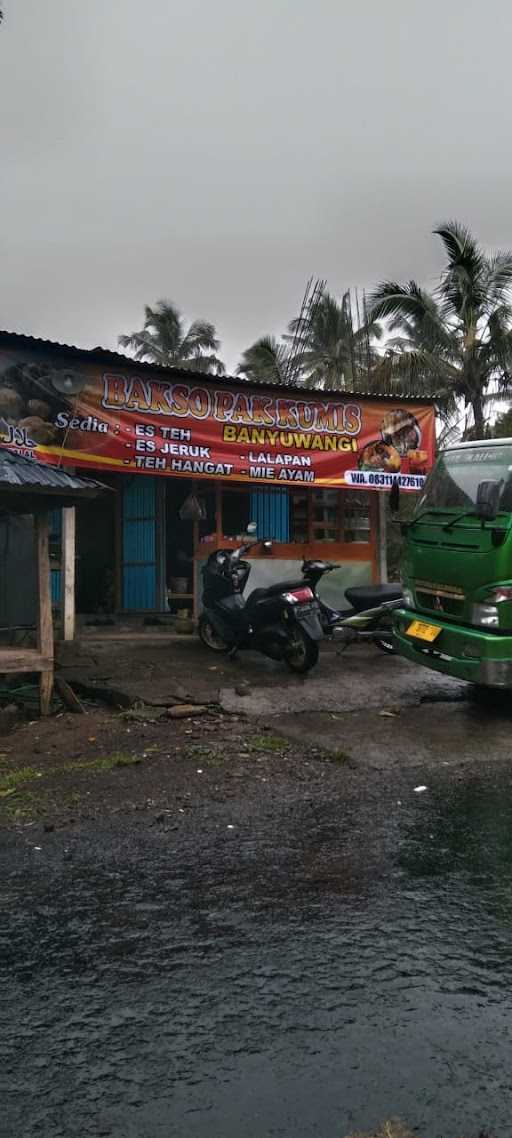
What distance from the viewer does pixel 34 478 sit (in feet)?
22.4

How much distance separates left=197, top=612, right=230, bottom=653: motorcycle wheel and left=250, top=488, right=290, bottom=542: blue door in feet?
9.37

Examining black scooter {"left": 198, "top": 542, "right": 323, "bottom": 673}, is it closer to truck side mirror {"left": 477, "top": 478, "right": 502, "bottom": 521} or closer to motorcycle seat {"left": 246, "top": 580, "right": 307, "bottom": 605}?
motorcycle seat {"left": 246, "top": 580, "right": 307, "bottom": 605}

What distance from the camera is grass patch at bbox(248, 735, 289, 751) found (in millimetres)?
5723

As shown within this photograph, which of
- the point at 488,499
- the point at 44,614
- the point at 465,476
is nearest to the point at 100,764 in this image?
the point at 44,614

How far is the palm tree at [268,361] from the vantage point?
2536cm

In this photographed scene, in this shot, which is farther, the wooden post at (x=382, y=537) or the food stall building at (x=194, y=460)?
the wooden post at (x=382, y=537)

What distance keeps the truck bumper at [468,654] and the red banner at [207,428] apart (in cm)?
431

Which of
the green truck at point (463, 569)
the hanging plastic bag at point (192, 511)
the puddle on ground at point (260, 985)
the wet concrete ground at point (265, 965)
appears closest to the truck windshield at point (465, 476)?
the green truck at point (463, 569)

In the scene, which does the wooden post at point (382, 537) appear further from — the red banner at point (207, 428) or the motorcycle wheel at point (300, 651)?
the motorcycle wheel at point (300, 651)

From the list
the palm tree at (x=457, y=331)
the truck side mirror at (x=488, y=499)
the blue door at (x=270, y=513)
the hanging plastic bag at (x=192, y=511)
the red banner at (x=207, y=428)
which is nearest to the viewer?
the truck side mirror at (x=488, y=499)

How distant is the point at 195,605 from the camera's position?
1191 centimetres

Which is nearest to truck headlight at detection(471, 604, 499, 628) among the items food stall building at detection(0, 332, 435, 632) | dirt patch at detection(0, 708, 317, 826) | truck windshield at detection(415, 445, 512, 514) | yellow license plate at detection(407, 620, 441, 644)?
yellow license plate at detection(407, 620, 441, 644)

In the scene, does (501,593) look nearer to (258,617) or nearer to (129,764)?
(258,617)

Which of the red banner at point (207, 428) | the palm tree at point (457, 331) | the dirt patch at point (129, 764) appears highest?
the palm tree at point (457, 331)
